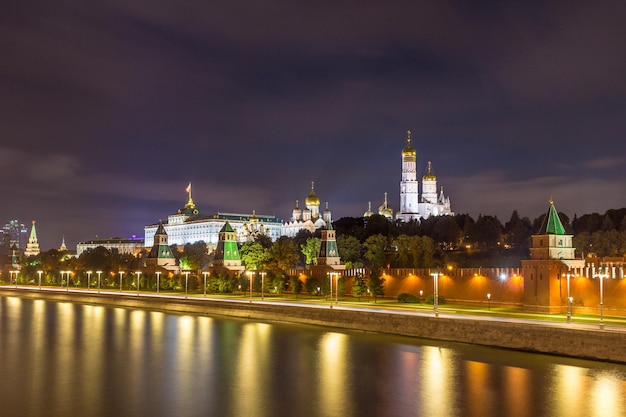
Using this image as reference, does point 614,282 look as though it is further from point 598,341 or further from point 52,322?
point 52,322

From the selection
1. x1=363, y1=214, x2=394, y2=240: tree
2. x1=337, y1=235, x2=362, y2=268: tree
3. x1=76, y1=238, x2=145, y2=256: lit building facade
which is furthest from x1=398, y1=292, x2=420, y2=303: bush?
x1=76, y1=238, x2=145, y2=256: lit building facade

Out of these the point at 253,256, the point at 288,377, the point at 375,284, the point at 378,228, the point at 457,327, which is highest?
the point at 378,228

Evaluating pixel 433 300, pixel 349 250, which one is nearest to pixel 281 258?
pixel 349 250

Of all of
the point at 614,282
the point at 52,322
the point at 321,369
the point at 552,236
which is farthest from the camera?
the point at 52,322

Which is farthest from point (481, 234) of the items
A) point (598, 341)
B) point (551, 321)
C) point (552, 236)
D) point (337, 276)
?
point (598, 341)

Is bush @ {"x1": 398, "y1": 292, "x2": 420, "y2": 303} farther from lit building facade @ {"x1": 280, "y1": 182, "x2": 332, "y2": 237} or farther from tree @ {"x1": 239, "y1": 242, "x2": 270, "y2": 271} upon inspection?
lit building facade @ {"x1": 280, "y1": 182, "x2": 332, "y2": 237}

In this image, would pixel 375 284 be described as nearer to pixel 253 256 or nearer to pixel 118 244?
pixel 253 256

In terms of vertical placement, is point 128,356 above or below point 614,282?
below

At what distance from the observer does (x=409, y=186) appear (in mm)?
121500

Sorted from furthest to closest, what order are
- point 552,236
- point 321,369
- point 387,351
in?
1. point 552,236
2. point 387,351
3. point 321,369

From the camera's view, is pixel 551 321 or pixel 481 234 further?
pixel 481 234

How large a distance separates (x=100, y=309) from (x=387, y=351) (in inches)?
1238

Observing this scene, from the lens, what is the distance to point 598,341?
26.9 meters

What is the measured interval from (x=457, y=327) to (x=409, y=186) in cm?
9034
